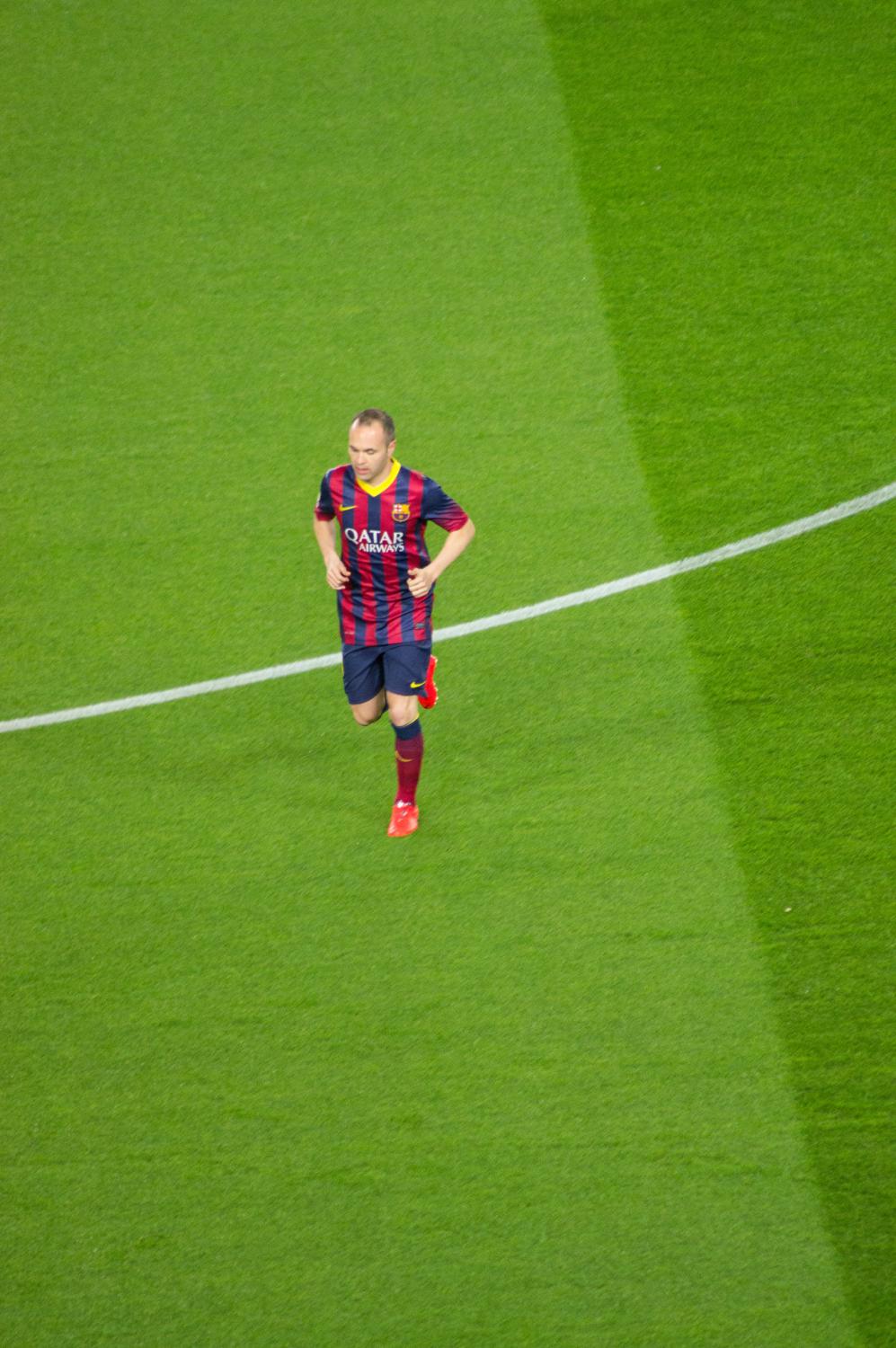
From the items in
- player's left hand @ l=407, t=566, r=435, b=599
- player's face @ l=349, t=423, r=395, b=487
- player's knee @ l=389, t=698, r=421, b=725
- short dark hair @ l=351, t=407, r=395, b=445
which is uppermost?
short dark hair @ l=351, t=407, r=395, b=445

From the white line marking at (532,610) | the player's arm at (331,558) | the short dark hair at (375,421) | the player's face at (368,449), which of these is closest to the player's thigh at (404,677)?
the player's arm at (331,558)

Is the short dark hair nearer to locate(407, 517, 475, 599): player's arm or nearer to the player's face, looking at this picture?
the player's face

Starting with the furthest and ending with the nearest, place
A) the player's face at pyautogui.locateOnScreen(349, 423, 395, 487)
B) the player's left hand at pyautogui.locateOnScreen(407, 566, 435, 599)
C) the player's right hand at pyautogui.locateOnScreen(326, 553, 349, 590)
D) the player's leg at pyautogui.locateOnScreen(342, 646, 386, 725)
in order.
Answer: the player's leg at pyautogui.locateOnScreen(342, 646, 386, 725) → the player's right hand at pyautogui.locateOnScreen(326, 553, 349, 590) → the player's left hand at pyautogui.locateOnScreen(407, 566, 435, 599) → the player's face at pyautogui.locateOnScreen(349, 423, 395, 487)

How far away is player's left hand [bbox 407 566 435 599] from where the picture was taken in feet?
17.2

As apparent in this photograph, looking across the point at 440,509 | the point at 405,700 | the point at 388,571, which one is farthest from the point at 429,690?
the point at 440,509

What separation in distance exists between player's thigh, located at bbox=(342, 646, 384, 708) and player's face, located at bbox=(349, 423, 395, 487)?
30.6 inches

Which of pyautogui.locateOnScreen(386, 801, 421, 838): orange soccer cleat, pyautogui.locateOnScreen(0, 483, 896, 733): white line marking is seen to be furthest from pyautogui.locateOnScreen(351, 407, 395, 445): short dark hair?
pyautogui.locateOnScreen(0, 483, 896, 733): white line marking

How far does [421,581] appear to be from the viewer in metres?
5.24

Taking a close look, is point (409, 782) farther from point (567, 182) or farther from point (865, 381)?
point (567, 182)

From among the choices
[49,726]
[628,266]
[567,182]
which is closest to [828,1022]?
[49,726]

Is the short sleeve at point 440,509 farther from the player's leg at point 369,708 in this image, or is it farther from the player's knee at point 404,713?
the player's leg at point 369,708

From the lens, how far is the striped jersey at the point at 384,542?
17.3 ft

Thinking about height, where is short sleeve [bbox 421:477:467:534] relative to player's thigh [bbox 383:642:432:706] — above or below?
above

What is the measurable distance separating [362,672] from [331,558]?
1.70 ft
